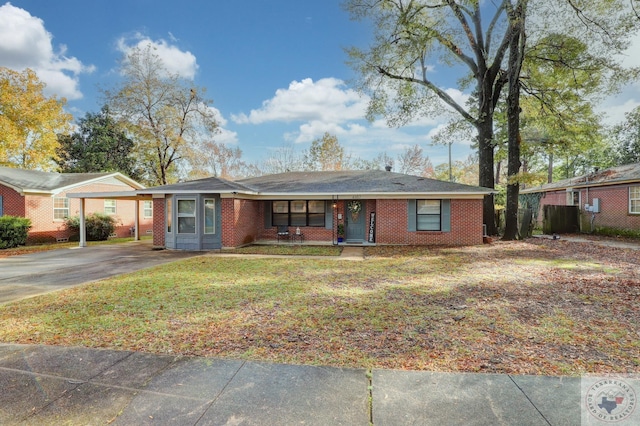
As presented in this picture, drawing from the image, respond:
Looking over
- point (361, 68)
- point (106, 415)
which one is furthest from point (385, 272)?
point (361, 68)

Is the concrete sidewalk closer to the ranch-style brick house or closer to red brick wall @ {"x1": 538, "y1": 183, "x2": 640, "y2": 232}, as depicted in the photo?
the ranch-style brick house

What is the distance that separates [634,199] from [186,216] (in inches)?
824

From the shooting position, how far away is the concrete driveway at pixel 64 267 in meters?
6.74

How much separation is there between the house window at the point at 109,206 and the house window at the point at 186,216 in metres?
9.29

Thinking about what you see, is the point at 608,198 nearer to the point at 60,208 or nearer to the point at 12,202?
the point at 60,208

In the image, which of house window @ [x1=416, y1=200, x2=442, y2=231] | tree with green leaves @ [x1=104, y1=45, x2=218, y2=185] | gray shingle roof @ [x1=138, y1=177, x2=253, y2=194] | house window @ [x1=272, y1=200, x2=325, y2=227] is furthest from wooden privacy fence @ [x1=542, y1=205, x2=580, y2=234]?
tree with green leaves @ [x1=104, y1=45, x2=218, y2=185]

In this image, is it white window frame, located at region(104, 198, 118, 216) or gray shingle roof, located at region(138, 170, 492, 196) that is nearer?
gray shingle roof, located at region(138, 170, 492, 196)

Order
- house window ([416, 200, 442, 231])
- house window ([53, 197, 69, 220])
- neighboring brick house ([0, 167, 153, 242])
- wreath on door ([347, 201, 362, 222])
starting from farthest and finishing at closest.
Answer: house window ([53, 197, 69, 220])
neighboring brick house ([0, 167, 153, 242])
wreath on door ([347, 201, 362, 222])
house window ([416, 200, 442, 231])

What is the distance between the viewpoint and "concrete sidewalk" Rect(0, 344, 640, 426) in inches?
92.0

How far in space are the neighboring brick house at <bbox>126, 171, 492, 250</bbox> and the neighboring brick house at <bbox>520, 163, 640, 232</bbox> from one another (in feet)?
29.2

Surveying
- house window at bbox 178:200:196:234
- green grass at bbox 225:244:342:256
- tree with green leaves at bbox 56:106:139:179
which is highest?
tree with green leaves at bbox 56:106:139:179

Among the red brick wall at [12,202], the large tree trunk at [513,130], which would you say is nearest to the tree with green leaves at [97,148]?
the red brick wall at [12,202]

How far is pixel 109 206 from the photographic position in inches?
742

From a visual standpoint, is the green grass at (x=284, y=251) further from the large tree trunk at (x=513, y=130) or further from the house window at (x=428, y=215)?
the large tree trunk at (x=513, y=130)
